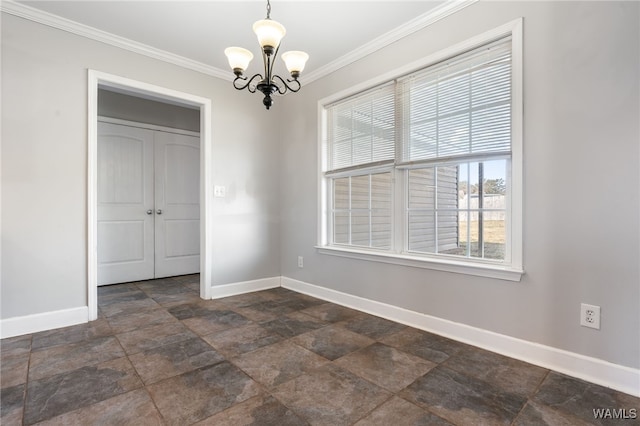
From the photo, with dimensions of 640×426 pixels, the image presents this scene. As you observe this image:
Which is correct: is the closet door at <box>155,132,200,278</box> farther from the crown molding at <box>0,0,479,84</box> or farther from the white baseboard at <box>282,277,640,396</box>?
the white baseboard at <box>282,277,640,396</box>

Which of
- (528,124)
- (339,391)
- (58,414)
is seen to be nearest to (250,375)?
(339,391)

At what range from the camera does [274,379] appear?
1771 millimetres

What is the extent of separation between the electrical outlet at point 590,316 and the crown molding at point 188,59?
2.12 m

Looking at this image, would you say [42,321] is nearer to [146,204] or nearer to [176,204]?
[146,204]

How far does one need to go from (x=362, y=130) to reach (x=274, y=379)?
90.7 inches

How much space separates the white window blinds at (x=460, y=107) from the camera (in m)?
2.14

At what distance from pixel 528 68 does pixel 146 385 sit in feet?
9.62

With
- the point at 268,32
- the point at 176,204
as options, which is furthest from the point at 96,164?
the point at 268,32

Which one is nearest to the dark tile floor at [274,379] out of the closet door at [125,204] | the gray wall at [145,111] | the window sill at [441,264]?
the window sill at [441,264]

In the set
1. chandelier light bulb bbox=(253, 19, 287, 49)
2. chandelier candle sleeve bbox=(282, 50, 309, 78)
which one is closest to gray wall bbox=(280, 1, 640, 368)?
chandelier candle sleeve bbox=(282, 50, 309, 78)

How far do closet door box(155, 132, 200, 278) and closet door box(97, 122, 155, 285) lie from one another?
105mm

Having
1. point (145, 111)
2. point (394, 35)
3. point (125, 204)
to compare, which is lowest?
point (125, 204)

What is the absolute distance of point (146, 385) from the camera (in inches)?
67.4

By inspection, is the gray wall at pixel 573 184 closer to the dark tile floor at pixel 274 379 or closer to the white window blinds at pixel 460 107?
the white window blinds at pixel 460 107
